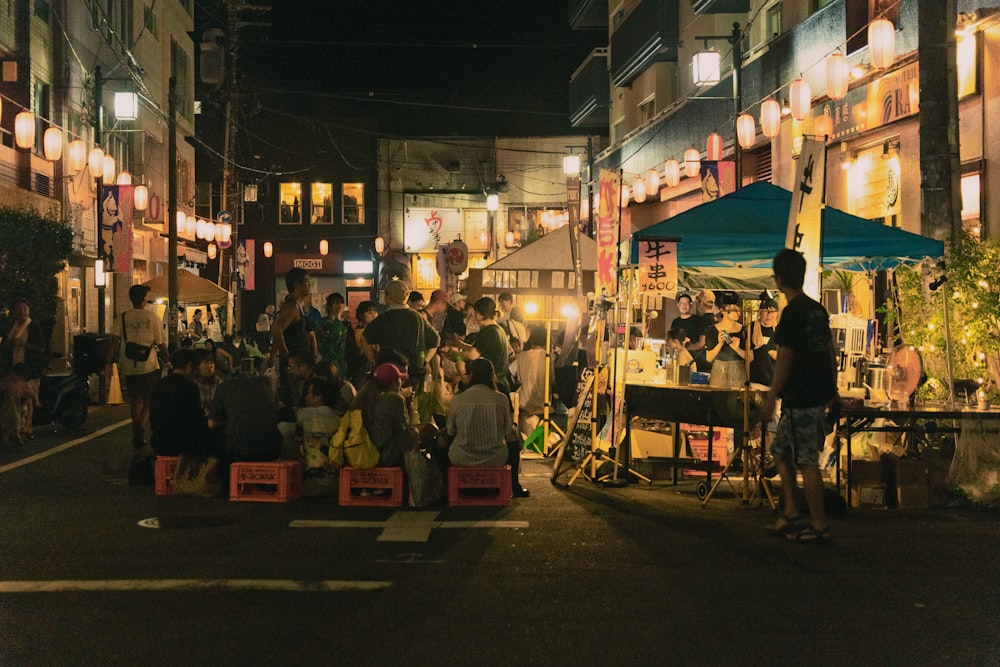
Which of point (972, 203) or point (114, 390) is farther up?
point (972, 203)

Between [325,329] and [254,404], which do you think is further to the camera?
[325,329]

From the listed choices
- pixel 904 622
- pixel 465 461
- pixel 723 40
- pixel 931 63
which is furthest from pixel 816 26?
pixel 904 622

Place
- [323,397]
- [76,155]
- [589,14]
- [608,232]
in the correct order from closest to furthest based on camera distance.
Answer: [323,397]
[608,232]
[76,155]
[589,14]

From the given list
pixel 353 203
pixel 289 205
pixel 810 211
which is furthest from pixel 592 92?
pixel 810 211

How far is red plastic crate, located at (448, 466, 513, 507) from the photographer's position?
33.2 feet

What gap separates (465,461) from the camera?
33.2 ft

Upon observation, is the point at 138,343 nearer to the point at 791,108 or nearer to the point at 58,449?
the point at 58,449

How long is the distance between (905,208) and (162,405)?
38.7 feet

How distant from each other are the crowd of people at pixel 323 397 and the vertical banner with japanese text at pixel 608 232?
1377 millimetres

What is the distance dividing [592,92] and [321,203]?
65.6 ft

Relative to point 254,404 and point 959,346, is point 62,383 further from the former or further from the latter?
point 959,346

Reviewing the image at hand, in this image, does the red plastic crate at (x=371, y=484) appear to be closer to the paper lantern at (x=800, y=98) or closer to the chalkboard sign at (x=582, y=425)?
the chalkboard sign at (x=582, y=425)

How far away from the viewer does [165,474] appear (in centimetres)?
1057

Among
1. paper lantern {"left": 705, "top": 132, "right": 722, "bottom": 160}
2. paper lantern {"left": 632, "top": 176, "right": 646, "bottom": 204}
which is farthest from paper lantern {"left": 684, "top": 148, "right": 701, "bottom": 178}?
paper lantern {"left": 632, "top": 176, "right": 646, "bottom": 204}
